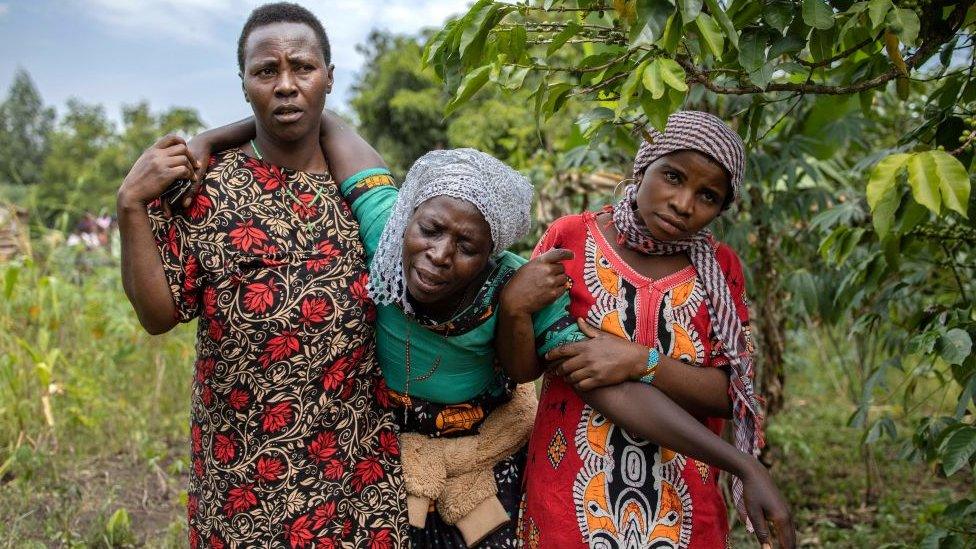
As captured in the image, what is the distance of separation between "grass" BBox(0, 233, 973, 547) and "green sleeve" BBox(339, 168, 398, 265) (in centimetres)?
192

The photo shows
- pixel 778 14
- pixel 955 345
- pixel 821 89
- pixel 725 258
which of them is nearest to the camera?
pixel 778 14

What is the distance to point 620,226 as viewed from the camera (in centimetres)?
193

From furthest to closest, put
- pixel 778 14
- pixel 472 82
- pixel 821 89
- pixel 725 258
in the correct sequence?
pixel 725 258, pixel 821 89, pixel 472 82, pixel 778 14

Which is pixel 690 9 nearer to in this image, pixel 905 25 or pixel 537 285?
pixel 905 25

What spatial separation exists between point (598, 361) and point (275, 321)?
699mm

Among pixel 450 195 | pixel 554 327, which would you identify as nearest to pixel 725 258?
pixel 554 327

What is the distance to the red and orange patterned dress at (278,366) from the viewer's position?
181cm

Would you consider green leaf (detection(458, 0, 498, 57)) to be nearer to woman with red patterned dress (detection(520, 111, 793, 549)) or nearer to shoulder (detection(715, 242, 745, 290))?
woman with red patterned dress (detection(520, 111, 793, 549))

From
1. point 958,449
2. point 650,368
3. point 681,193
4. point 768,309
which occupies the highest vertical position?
point 681,193

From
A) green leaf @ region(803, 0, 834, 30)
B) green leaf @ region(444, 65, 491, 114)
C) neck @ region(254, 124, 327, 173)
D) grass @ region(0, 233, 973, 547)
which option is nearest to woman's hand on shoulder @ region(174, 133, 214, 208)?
neck @ region(254, 124, 327, 173)

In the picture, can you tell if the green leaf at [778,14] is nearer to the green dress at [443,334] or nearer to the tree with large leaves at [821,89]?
the tree with large leaves at [821,89]

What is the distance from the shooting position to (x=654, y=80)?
4.80 ft

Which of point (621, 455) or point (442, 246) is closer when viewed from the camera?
point (442, 246)

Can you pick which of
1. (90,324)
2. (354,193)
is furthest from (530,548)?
(90,324)
